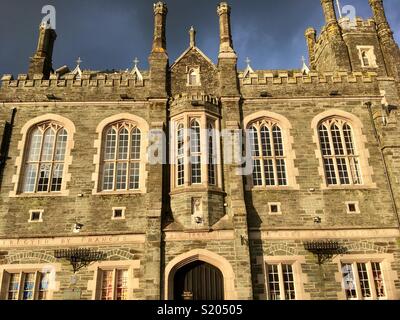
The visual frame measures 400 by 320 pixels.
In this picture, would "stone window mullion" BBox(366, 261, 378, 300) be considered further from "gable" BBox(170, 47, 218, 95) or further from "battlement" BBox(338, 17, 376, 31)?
"battlement" BBox(338, 17, 376, 31)

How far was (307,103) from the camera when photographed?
21.1 metres

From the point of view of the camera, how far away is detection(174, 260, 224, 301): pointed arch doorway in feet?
56.2

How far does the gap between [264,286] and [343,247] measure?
4.17 m

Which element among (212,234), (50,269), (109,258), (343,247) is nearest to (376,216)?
(343,247)

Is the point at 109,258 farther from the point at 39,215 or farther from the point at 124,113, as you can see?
the point at 124,113

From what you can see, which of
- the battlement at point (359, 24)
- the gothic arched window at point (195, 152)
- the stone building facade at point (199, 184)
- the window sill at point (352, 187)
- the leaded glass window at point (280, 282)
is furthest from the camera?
the battlement at point (359, 24)

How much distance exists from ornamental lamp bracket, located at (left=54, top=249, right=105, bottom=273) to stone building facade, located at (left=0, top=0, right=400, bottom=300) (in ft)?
0.18

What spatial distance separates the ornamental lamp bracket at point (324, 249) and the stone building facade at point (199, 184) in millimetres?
75

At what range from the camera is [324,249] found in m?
17.6

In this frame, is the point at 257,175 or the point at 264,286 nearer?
the point at 264,286

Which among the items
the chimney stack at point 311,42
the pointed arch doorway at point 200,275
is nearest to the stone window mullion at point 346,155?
the pointed arch doorway at point 200,275

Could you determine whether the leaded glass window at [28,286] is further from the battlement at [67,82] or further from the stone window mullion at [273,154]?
the stone window mullion at [273,154]

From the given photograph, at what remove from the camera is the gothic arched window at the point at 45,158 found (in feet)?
63.4

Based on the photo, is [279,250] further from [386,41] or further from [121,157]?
[386,41]
